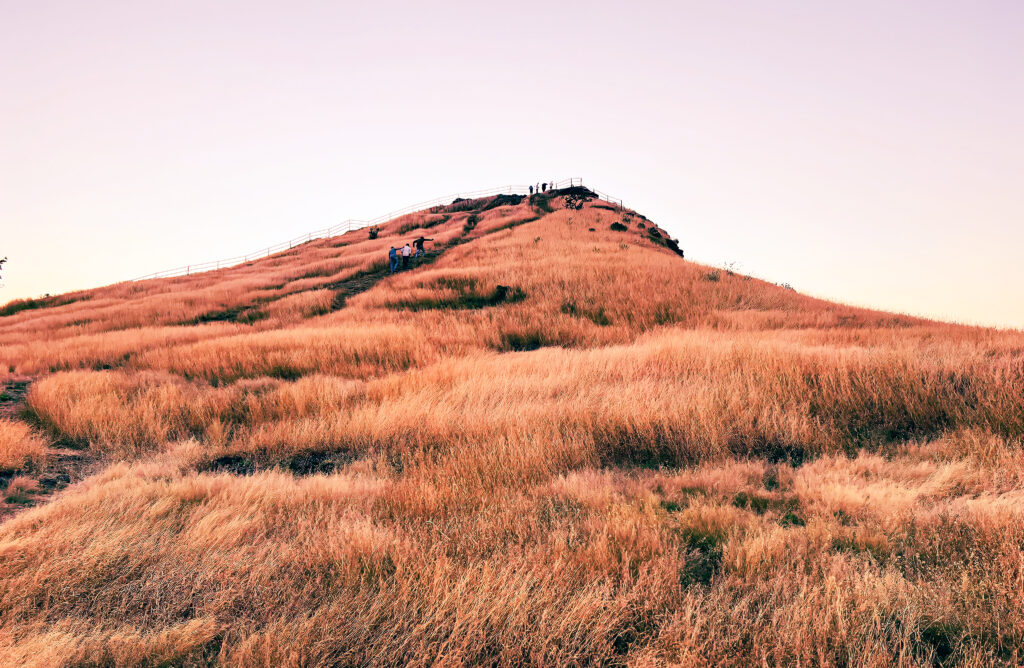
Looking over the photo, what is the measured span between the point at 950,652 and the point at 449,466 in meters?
4.14

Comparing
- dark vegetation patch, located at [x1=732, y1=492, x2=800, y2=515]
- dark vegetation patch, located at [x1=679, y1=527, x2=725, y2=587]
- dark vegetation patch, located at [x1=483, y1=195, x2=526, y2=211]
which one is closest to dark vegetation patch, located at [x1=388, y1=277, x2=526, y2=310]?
dark vegetation patch, located at [x1=732, y1=492, x2=800, y2=515]

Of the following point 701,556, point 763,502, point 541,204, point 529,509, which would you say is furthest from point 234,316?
point 541,204

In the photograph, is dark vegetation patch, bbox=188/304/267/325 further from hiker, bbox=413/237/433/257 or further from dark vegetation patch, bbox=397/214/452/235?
dark vegetation patch, bbox=397/214/452/235

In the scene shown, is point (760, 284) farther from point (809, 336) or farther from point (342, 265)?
point (342, 265)

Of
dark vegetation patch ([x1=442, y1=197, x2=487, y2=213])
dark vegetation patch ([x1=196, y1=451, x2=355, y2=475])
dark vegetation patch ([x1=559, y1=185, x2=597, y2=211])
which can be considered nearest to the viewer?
dark vegetation patch ([x1=196, y1=451, x2=355, y2=475])

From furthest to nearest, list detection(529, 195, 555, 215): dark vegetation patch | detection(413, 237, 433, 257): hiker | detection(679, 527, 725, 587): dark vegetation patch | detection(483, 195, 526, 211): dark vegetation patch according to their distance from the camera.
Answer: detection(483, 195, 526, 211): dark vegetation patch < detection(529, 195, 555, 215): dark vegetation patch < detection(413, 237, 433, 257): hiker < detection(679, 527, 725, 587): dark vegetation patch

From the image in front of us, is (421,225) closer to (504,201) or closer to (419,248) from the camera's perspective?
(504,201)

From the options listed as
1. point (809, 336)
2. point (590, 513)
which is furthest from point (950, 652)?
point (809, 336)

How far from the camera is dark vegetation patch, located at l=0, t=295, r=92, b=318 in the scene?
2769 cm

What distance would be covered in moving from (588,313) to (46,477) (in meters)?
13.4

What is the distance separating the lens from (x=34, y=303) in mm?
28422

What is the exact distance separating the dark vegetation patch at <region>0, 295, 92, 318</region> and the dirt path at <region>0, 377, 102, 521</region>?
28.4 meters

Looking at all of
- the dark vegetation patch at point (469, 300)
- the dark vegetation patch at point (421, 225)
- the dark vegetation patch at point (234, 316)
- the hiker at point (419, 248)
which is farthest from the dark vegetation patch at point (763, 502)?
the dark vegetation patch at point (421, 225)

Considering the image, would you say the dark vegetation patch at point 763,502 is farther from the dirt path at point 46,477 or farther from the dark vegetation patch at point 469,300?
the dark vegetation patch at point 469,300
